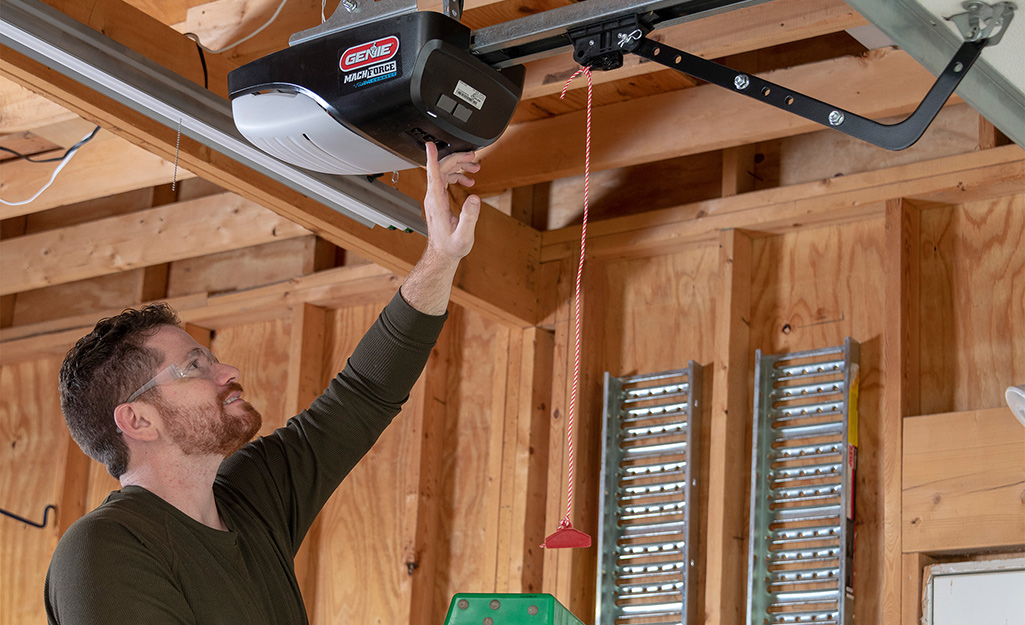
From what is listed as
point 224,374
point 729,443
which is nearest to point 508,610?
point 224,374

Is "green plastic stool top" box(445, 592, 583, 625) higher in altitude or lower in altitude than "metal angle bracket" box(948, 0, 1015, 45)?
lower

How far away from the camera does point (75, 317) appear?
479 centimetres

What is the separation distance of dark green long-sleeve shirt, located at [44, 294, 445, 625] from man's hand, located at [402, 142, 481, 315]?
0.14 ft

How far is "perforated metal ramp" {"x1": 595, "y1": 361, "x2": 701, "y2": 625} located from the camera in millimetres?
3516

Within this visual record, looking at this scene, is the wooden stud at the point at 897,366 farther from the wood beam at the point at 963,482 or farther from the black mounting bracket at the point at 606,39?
the black mounting bracket at the point at 606,39

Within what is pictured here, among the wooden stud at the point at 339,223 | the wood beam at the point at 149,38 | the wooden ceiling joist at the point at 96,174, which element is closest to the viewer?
the wood beam at the point at 149,38

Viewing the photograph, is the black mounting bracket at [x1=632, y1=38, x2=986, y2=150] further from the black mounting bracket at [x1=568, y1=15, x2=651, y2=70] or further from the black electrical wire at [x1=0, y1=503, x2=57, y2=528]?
the black electrical wire at [x1=0, y1=503, x2=57, y2=528]

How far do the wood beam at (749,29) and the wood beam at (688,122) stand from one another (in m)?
0.27

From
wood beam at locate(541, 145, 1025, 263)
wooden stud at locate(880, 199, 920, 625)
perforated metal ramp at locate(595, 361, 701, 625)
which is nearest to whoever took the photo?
wooden stud at locate(880, 199, 920, 625)

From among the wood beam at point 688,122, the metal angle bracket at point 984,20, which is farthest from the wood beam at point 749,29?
the metal angle bracket at point 984,20

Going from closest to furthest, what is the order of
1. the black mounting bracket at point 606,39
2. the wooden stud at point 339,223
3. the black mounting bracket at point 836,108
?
the black mounting bracket at point 836,108 → the black mounting bracket at point 606,39 → the wooden stud at point 339,223

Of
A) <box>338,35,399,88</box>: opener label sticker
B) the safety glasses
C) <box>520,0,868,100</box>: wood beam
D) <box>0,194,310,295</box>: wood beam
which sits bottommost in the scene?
the safety glasses

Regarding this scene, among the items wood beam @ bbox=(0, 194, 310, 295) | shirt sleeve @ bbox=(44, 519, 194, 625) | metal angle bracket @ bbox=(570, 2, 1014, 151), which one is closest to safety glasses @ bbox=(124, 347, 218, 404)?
shirt sleeve @ bbox=(44, 519, 194, 625)

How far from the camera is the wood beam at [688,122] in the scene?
10.4ft
